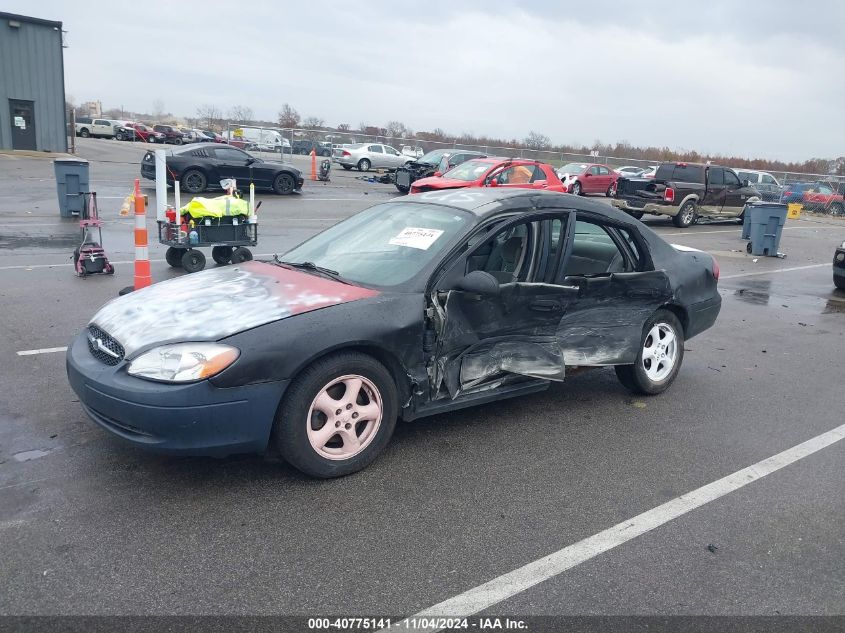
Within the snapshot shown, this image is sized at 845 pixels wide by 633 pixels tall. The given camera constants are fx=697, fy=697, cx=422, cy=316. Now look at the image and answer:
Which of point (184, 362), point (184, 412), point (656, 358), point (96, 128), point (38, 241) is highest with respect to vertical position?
point (96, 128)

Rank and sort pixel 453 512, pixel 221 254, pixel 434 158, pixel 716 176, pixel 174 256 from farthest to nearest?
pixel 434 158 < pixel 716 176 < pixel 221 254 < pixel 174 256 < pixel 453 512

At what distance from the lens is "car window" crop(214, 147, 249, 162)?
68.4 ft

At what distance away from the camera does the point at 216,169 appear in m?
20.5

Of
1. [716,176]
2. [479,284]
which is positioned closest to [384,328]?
[479,284]

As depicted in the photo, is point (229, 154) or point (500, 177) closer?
point (500, 177)

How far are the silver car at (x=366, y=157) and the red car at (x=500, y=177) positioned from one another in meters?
18.8

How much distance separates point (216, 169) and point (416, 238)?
17.4 metres

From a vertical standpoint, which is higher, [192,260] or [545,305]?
[545,305]

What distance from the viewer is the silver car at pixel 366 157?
119ft

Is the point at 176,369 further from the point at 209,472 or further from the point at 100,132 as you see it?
the point at 100,132

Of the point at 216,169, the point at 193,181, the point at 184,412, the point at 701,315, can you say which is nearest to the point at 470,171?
the point at 216,169

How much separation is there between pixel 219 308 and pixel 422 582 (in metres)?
1.87

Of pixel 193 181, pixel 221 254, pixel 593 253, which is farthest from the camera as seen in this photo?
pixel 193 181

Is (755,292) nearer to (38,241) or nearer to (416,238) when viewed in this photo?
(416,238)
